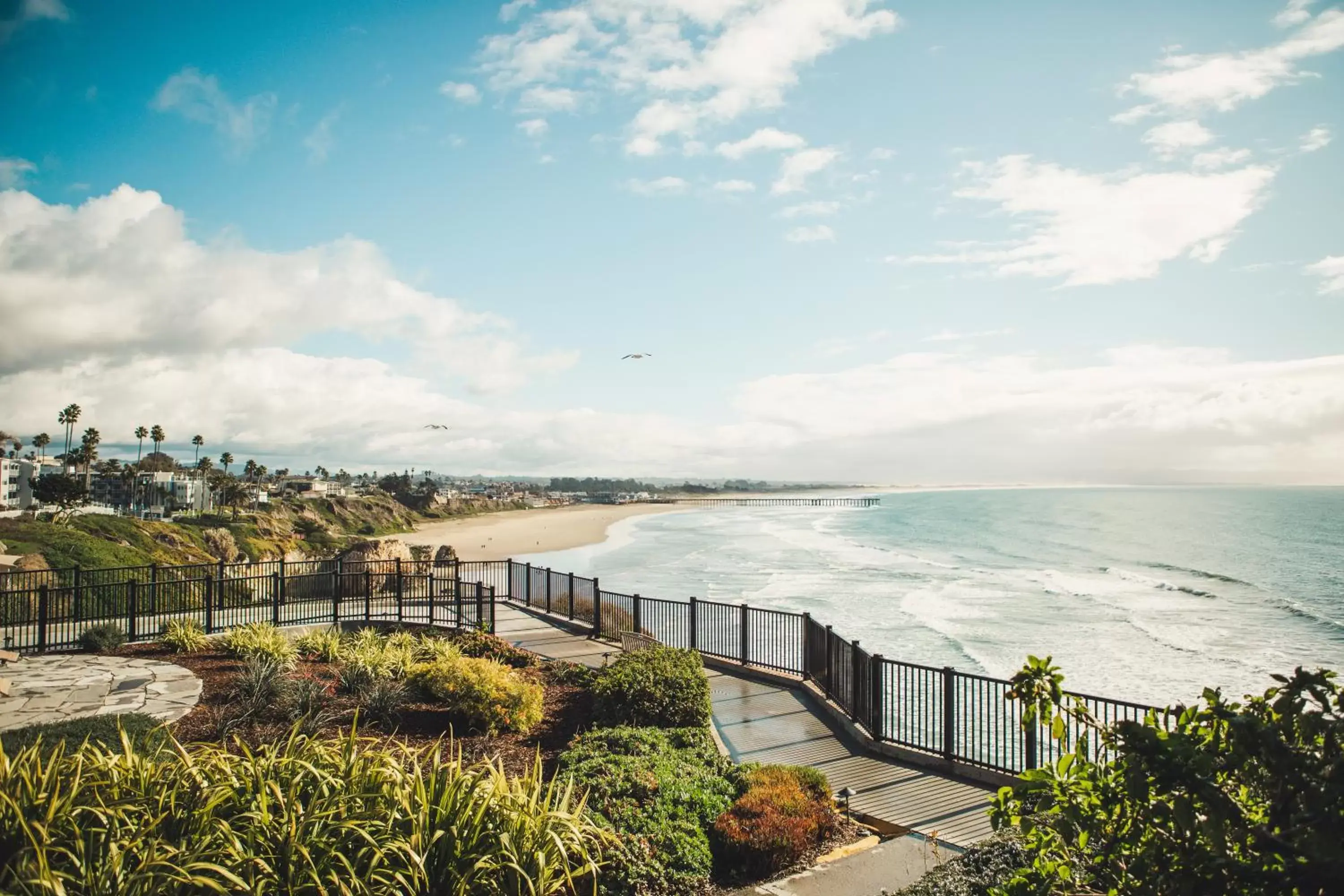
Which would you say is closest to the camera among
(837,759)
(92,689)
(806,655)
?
(837,759)

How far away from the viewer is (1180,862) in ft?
Answer: 8.27

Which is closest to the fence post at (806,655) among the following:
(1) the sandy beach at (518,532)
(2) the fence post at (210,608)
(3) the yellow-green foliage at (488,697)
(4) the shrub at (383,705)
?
(3) the yellow-green foliage at (488,697)

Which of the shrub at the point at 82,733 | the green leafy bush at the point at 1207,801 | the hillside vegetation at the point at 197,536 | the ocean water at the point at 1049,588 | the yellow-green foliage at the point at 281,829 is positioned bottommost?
the ocean water at the point at 1049,588

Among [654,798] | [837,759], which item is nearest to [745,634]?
[837,759]

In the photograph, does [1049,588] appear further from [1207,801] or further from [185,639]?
[1207,801]

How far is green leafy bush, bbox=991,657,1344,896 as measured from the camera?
89.8 inches

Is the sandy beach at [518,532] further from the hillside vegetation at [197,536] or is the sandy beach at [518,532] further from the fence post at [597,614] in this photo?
the fence post at [597,614]

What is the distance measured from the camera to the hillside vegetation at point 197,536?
29.0m

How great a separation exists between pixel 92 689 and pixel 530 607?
1112 centimetres

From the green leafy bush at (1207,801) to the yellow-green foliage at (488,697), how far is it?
287 inches

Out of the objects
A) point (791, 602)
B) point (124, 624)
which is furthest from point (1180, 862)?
point (791, 602)

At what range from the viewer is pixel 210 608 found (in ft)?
53.6

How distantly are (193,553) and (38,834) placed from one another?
39.9m

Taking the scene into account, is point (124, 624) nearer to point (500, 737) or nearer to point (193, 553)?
point (500, 737)
